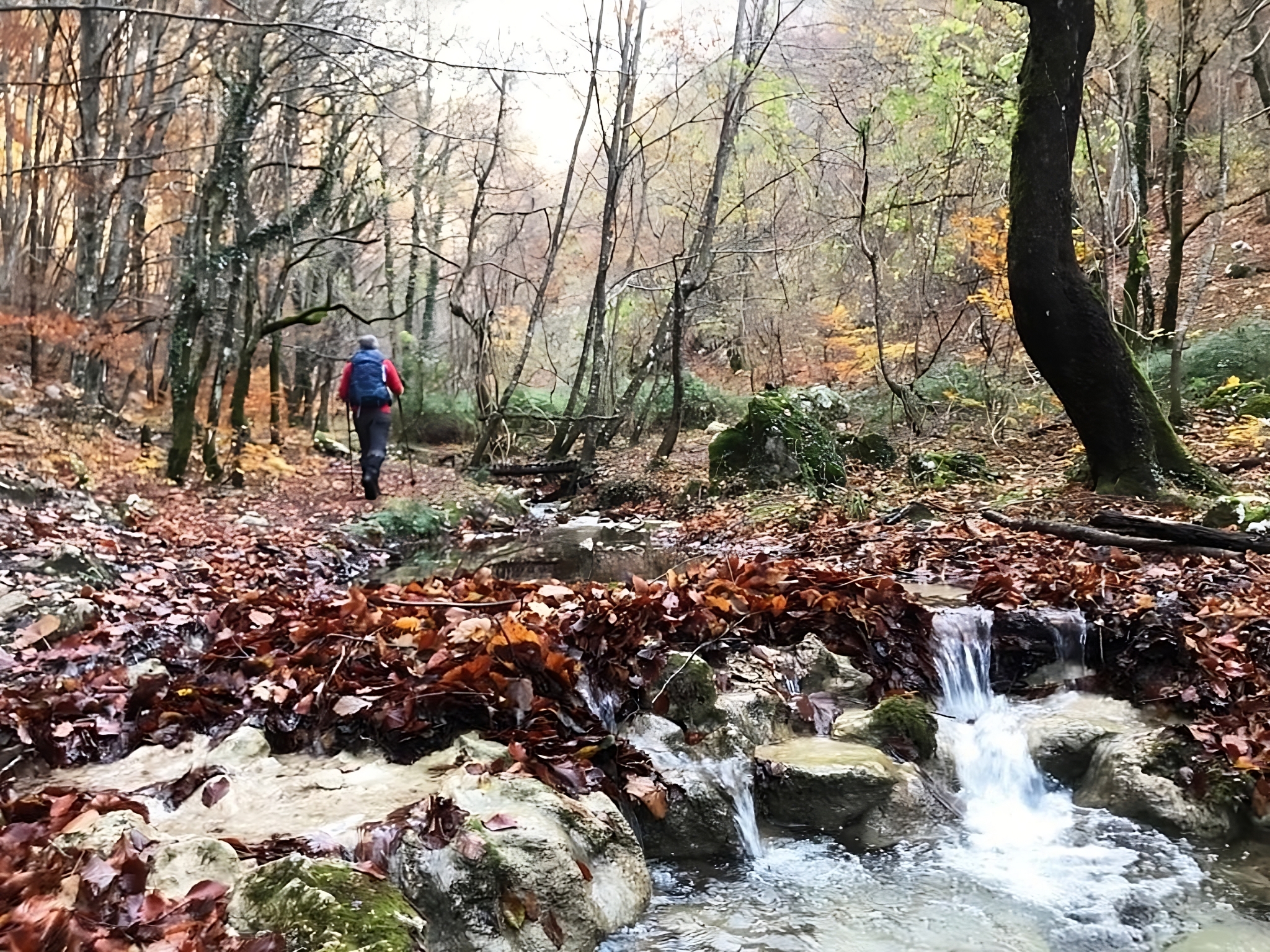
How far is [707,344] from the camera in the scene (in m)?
27.1

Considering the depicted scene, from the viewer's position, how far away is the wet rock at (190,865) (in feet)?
8.04

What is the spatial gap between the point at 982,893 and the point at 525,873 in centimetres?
192

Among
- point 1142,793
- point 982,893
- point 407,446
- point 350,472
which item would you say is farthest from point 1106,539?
point 350,472

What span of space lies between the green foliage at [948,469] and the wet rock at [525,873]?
8.08m

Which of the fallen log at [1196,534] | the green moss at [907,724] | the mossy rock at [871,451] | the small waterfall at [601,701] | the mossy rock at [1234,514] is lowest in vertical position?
the green moss at [907,724]

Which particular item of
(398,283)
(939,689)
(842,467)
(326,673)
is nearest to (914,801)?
(939,689)

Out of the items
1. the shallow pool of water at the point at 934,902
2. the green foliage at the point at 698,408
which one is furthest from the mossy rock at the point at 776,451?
the green foliage at the point at 698,408

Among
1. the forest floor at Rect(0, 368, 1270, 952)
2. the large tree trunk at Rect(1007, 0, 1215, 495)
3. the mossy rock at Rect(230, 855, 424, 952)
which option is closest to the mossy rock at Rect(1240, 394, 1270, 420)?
the forest floor at Rect(0, 368, 1270, 952)

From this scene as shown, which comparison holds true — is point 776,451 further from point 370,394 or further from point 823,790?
point 823,790

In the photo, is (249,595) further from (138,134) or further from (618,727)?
(138,134)

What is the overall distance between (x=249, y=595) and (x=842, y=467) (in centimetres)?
837

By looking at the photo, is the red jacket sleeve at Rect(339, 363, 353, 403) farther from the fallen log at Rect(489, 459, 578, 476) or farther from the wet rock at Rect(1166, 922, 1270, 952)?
the wet rock at Rect(1166, 922, 1270, 952)

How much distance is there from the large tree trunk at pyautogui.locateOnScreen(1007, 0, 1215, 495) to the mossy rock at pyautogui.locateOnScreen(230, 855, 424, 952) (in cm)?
760

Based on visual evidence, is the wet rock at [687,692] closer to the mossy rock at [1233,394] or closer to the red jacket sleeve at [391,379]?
the red jacket sleeve at [391,379]
